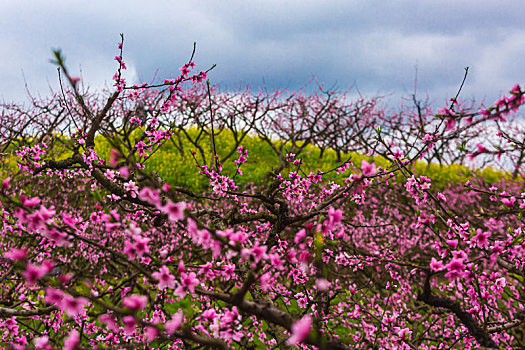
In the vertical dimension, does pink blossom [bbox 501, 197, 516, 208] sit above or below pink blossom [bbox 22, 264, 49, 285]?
above

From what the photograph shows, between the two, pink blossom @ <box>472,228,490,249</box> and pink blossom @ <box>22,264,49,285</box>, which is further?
pink blossom @ <box>472,228,490,249</box>

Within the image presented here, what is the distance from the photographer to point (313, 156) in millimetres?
16766

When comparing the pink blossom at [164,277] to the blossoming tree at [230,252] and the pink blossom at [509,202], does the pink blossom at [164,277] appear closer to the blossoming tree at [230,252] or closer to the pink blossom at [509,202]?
the blossoming tree at [230,252]

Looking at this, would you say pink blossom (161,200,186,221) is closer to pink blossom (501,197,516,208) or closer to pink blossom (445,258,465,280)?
pink blossom (445,258,465,280)

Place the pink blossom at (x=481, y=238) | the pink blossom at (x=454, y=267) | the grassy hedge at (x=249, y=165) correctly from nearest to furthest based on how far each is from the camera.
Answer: the pink blossom at (x=454, y=267) → the pink blossom at (x=481, y=238) → the grassy hedge at (x=249, y=165)

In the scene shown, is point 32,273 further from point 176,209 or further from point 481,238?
point 481,238

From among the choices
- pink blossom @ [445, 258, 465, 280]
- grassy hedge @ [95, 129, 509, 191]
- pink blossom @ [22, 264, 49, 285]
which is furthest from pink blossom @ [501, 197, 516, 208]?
grassy hedge @ [95, 129, 509, 191]

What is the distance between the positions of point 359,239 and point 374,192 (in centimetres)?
270

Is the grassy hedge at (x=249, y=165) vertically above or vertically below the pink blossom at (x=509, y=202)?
above

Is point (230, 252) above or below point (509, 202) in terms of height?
below

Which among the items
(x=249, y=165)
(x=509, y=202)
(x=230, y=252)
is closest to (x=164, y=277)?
(x=230, y=252)

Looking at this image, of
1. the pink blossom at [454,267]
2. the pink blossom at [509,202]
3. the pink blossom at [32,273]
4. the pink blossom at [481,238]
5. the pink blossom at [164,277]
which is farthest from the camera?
the pink blossom at [509,202]

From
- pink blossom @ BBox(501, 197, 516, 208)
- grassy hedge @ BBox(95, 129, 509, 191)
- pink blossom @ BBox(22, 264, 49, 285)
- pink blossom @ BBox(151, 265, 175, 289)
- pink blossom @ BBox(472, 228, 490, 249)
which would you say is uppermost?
grassy hedge @ BBox(95, 129, 509, 191)

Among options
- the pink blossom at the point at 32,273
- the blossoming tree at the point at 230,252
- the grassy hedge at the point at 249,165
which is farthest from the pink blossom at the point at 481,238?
the grassy hedge at the point at 249,165
